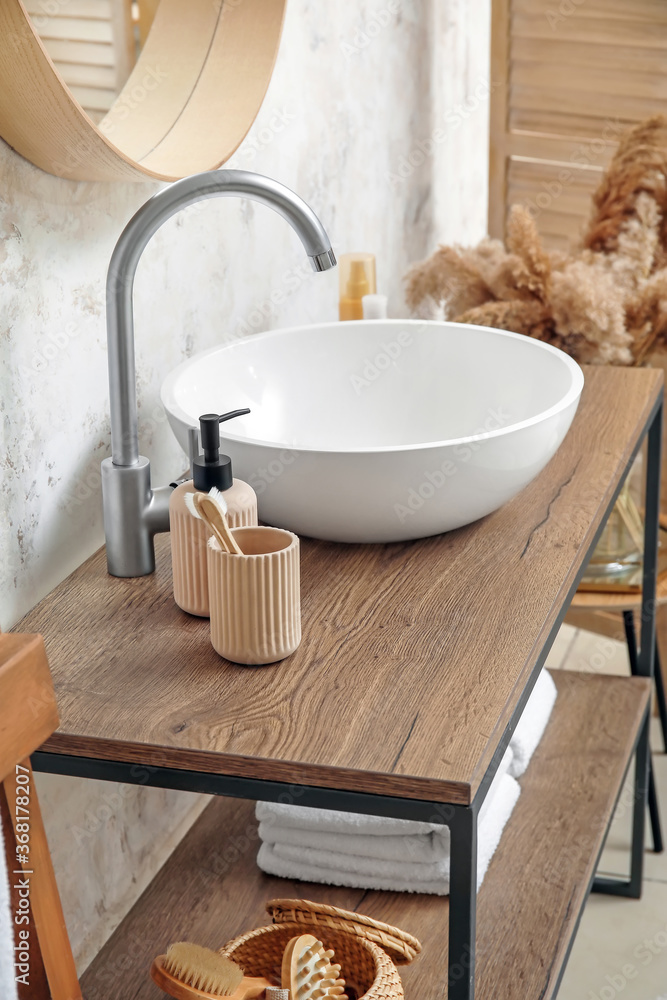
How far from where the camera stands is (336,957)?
3.37ft

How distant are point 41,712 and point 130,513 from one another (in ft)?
1.24

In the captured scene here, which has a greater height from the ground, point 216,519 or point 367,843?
point 216,519

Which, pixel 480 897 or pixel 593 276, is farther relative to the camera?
pixel 593 276

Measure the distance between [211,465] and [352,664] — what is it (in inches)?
7.9

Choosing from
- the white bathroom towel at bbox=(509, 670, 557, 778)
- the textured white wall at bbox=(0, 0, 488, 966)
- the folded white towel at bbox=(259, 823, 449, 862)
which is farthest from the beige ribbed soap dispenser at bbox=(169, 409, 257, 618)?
the white bathroom towel at bbox=(509, 670, 557, 778)

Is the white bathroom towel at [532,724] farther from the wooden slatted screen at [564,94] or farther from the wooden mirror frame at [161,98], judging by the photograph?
the wooden slatted screen at [564,94]

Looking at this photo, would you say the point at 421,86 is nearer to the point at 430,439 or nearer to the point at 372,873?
the point at 430,439

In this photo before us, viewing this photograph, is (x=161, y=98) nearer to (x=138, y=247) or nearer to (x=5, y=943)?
(x=138, y=247)

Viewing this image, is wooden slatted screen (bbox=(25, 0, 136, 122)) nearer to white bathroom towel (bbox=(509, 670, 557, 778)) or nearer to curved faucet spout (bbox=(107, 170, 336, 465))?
curved faucet spout (bbox=(107, 170, 336, 465))

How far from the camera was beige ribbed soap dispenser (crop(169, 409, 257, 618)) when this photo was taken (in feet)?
3.08

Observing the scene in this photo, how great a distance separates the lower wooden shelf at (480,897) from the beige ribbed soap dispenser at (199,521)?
418 mm

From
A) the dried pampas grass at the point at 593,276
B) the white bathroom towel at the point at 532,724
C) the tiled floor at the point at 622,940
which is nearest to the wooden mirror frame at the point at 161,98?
the dried pampas grass at the point at 593,276

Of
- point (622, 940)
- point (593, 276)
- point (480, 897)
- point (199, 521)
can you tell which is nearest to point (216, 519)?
point (199, 521)

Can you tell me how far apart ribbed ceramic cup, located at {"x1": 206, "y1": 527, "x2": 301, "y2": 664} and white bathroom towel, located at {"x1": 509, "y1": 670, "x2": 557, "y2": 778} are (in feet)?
1.99
